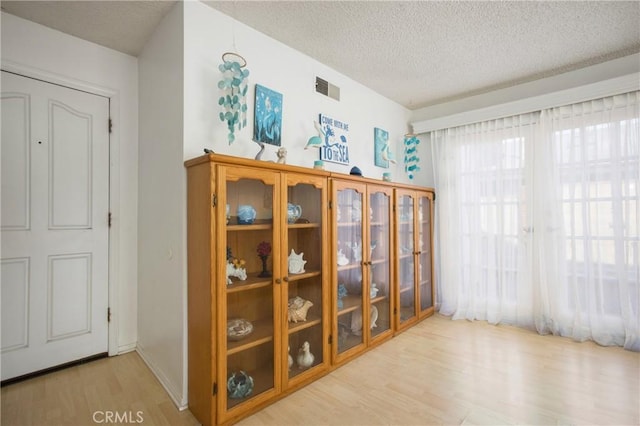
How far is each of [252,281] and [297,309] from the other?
45 cm

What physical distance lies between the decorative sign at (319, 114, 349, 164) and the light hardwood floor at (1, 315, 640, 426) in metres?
1.81

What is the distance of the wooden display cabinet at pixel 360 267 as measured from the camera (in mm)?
2418

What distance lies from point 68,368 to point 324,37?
3290mm

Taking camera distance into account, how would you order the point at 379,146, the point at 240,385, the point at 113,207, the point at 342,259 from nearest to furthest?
the point at 240,385
the point at 342,259
the point at 113,207
the point at 379,146

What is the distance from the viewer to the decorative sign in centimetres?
283

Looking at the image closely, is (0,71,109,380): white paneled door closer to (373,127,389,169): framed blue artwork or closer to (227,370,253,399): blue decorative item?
(227,370,253,399): blue decorative item

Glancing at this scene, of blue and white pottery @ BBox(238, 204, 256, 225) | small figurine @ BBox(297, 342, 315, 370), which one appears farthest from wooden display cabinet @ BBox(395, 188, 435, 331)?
blue and white pottery @ BBox(238, 204, 256, 225)

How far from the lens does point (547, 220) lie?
120 inches

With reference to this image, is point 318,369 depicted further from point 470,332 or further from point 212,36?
point 212,36

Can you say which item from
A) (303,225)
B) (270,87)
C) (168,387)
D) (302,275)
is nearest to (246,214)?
(303,225)

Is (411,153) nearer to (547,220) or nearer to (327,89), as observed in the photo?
(327,89)

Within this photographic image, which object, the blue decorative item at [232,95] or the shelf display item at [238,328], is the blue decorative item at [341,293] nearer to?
the shelf display item at [238,328]

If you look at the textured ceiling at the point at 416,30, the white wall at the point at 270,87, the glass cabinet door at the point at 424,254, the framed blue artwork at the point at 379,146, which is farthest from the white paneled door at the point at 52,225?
the glass cabinet door at the point at 424,254

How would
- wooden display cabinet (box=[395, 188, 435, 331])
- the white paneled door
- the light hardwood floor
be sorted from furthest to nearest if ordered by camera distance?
wooden display cabinet (box=[395, 188, 435, 331])
the white paneled door
the light hardwood floor
